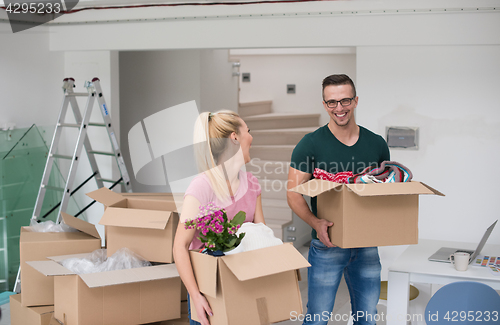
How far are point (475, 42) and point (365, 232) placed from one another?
1660mm

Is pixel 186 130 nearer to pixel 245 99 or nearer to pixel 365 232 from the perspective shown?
pixel 245 99

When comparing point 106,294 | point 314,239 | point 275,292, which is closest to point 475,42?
point 314,239

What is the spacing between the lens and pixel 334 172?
1.86 m

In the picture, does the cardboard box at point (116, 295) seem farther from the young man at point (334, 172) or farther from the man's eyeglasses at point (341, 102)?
the man's eyeglasses at point (341, 102)

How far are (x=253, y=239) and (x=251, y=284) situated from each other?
0.48 feet

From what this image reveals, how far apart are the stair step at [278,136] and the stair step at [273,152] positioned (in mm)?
184

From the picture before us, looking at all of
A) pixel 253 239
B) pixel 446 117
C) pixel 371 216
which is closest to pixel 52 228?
pixel 253 239

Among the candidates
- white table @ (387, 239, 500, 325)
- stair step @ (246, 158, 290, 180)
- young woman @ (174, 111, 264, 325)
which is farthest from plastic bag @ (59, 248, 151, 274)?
stair step @ (246, 158, 290, 180)

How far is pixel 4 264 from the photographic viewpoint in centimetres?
333

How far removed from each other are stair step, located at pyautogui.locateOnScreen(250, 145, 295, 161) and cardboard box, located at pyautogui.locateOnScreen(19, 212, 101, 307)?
275 centimetres

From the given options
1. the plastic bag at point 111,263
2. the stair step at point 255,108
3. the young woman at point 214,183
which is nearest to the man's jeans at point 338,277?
the young woman at point 214,183

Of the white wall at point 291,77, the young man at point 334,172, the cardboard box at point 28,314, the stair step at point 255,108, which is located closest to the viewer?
the young man at point 334,172

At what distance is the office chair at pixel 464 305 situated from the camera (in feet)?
5.30

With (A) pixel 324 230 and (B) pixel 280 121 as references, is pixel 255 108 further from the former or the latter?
(A) pixel 324 230
